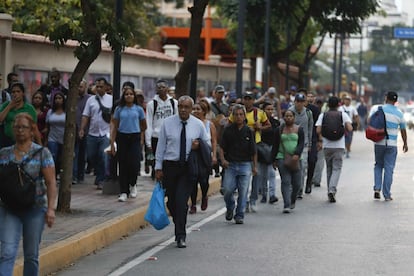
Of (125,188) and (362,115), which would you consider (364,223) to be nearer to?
(125,188)

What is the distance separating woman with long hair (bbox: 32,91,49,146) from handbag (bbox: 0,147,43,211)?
8.97 meters

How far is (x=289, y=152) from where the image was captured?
1738 centimetres

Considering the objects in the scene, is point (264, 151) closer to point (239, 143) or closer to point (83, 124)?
point (239, 143)

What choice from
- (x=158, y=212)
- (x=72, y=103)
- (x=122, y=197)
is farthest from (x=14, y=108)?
(x=158, y=212)

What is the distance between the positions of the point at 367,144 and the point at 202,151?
3313 cm

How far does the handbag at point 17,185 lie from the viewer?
29.2 feet

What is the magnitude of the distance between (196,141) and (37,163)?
172 inches

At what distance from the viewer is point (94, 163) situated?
63.8 feet

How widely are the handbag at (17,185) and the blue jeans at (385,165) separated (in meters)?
11.0

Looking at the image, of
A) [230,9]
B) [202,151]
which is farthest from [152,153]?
[230,9]

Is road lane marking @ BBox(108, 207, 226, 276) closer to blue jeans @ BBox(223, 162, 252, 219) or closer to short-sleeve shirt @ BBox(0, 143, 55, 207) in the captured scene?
blue jeans @ BBox(223, 162, 252, 219)

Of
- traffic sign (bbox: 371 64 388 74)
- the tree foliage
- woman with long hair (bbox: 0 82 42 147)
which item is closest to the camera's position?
woman with long hair (bbox: 0 82 42 147)

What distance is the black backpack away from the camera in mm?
19234

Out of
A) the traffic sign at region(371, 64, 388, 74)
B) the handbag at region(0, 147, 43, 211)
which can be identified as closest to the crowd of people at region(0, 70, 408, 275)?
the handbag at region(0, 147, 43, 211)
